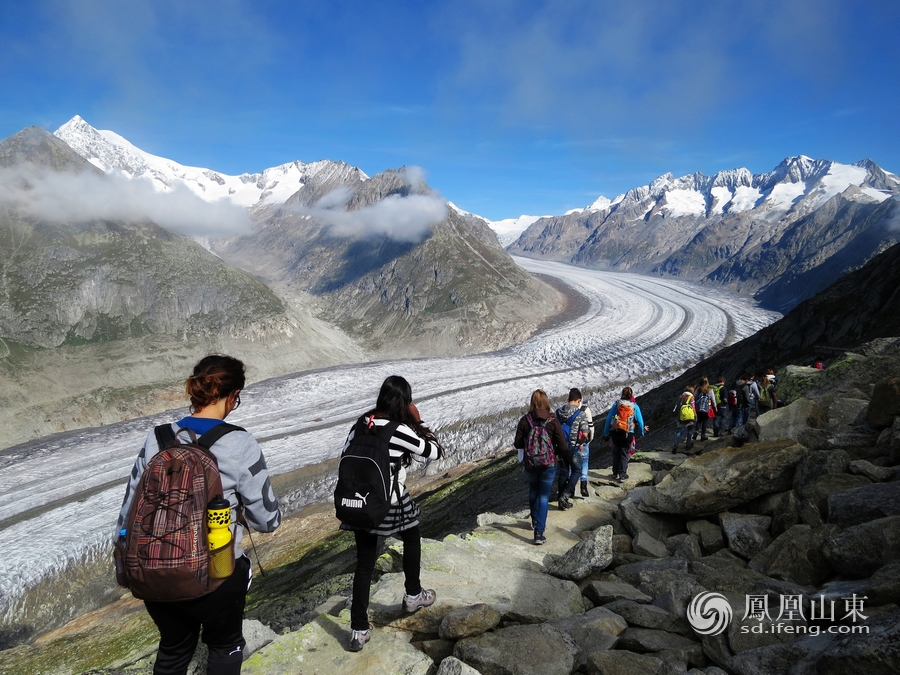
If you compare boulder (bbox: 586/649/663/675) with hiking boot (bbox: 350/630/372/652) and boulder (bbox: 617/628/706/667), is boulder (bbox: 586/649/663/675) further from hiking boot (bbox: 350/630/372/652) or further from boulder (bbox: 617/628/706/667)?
hiking boot (bbox: 350/630/372/652)

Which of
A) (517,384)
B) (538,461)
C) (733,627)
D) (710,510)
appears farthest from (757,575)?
(517,384)

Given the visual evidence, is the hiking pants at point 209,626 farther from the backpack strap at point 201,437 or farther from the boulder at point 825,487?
the boulder at point 825,487

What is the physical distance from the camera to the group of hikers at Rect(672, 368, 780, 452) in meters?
14.8

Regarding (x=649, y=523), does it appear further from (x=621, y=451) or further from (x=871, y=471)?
(x=621, y=451)

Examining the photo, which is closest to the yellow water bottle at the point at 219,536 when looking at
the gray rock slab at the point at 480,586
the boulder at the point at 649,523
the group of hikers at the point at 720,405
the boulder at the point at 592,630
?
the gray rock slab at the point at 480,586

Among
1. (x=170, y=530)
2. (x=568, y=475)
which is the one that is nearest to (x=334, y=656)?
(x=170, y=530)

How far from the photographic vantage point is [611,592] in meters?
6.00

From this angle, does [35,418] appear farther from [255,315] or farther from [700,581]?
[700,581]

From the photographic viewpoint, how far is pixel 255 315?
74562 mm

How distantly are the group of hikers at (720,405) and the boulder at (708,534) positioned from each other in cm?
695

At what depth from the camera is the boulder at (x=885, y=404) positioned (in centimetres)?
880

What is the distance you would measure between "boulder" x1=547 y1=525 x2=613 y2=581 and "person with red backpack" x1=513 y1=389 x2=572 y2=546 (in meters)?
1.08

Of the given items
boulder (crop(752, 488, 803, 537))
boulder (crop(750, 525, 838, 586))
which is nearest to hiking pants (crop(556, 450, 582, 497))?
boulder (crop(752, 488, 803, 537))

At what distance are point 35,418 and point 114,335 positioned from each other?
1758 centimetres
